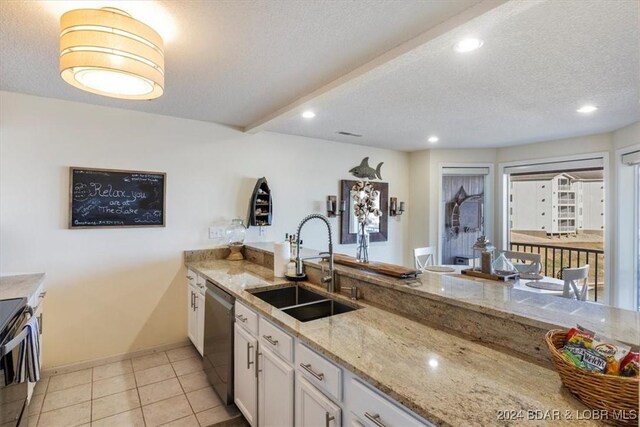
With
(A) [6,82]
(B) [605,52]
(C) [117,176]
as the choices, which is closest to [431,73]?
(B) [605,52]

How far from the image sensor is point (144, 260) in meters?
3.15

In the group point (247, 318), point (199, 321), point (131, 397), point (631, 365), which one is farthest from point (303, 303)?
point (631, 365)

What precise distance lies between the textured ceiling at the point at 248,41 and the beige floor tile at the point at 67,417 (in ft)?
7.87

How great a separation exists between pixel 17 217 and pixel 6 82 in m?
1.04

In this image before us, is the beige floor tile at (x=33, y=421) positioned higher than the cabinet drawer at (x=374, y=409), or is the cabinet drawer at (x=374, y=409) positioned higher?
the cabinet drawer at (x=374, y=409)

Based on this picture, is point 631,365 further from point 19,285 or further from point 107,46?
point 19,285

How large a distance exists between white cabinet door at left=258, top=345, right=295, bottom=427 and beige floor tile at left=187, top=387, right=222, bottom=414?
718mm

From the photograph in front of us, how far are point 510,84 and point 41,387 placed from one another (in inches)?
171

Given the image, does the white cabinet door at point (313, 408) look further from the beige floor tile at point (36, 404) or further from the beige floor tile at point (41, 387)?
the beige floor tile at point (41, 387)

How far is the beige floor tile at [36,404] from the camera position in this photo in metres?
2.29

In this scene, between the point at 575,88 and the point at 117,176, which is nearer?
the point at 575,88

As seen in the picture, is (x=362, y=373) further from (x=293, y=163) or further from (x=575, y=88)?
(x=293, y=163)

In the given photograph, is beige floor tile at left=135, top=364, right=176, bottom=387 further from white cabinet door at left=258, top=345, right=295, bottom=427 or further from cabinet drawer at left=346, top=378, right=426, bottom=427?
cabinet drawer at left=346, top=378, right=426, bottom=427

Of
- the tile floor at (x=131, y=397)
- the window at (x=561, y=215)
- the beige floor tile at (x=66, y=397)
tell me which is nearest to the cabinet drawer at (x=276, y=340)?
the tile floor at (x=131, y=397)
